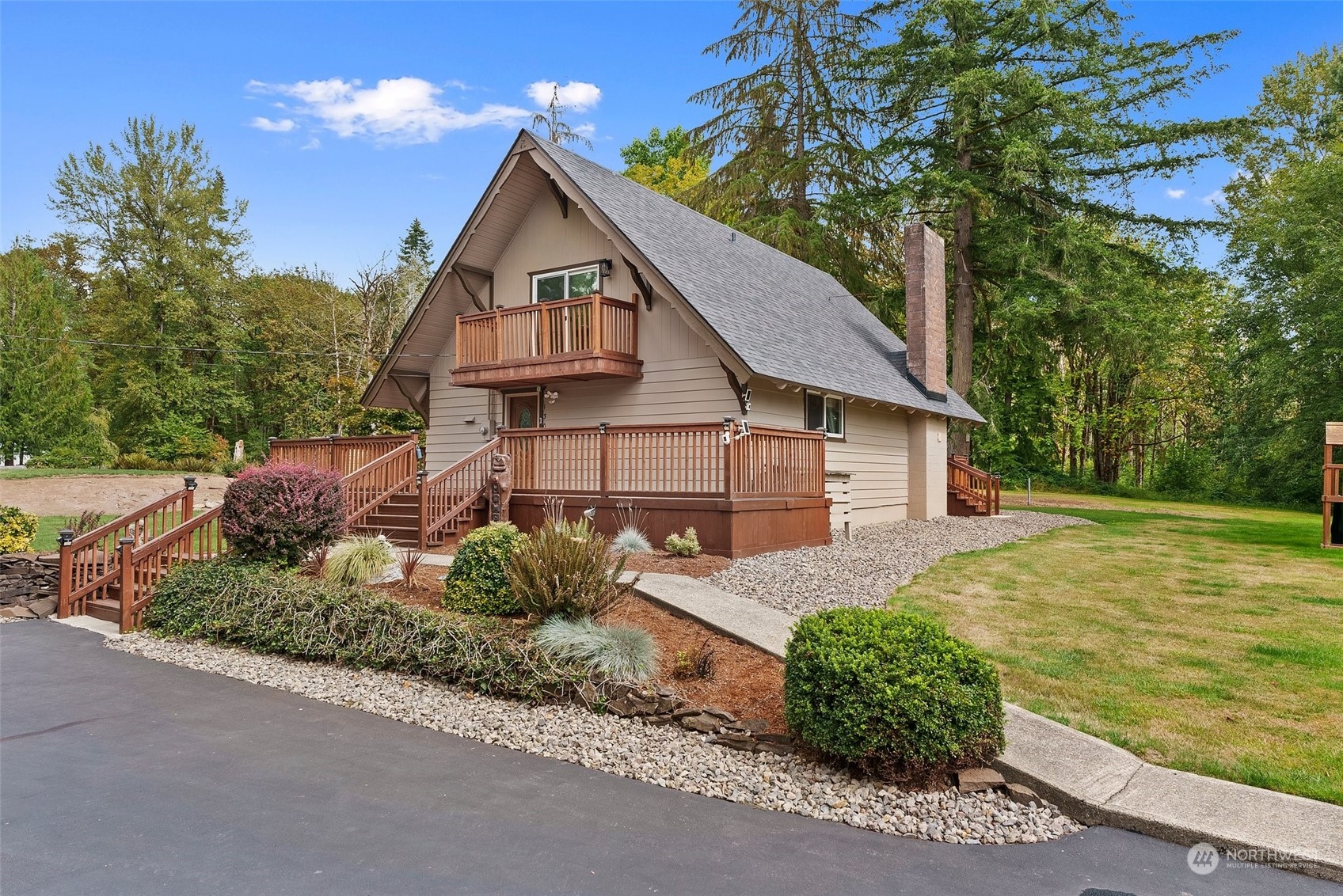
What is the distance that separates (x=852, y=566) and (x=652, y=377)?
5.46 meters

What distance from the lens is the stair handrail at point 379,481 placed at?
1308 centimetres

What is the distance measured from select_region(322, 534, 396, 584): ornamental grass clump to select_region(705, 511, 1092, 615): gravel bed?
12.9 ft

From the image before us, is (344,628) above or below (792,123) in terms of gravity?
below

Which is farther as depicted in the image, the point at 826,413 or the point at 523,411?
the point at 523,411

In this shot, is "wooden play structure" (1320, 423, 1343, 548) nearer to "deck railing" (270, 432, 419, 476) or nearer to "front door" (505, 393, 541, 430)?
"front door" (505, 393, 541, 430)

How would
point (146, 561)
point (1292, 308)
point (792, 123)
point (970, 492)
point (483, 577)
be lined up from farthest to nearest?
point (792, 123)
point (1292, 308)
point (970, 492)
point (146, 561)
point (483, 577)

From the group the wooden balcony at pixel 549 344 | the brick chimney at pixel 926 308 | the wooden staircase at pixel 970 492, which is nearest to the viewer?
the wooden balcony at pixel 549 344

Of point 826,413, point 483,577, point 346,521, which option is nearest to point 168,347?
point 346,521

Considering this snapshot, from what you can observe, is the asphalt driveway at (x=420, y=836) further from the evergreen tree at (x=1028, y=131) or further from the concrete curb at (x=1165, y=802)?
the evergreen tree at (x=1028, y=131)

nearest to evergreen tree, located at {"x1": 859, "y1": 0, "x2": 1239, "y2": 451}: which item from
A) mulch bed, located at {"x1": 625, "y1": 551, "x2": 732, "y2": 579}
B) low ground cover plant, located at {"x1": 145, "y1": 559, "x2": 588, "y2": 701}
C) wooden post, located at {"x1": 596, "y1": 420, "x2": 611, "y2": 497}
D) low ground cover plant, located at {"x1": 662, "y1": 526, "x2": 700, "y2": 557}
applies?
wooden post, located at {"x1": 596, "y1": 420, "x2": 611, "y2": 497}

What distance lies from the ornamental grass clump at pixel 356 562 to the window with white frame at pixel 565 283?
23.9ft

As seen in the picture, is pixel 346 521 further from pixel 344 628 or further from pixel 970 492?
pixel 970 492

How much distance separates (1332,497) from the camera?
45.7ft

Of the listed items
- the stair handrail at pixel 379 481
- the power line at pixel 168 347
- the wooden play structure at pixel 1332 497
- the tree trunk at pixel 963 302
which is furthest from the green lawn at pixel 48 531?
the tree trunk at pixel 963 302
